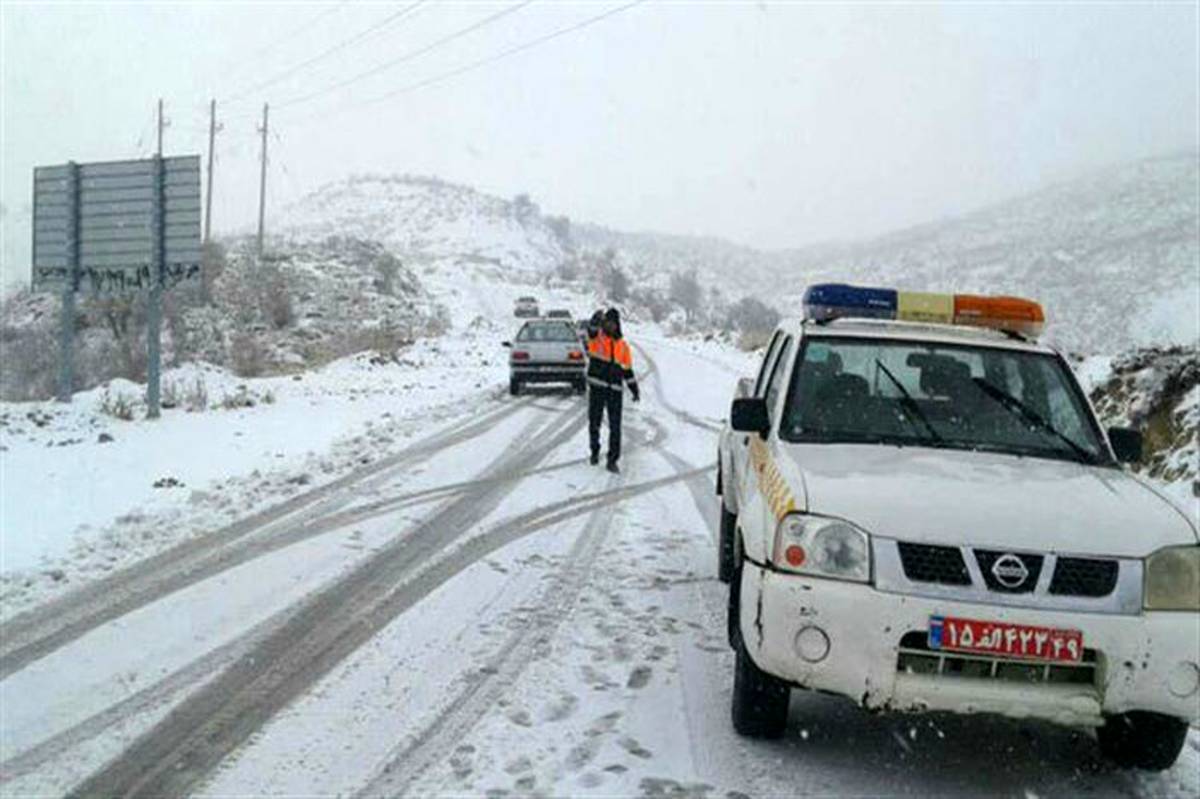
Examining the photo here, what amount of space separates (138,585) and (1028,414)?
18.4 ft

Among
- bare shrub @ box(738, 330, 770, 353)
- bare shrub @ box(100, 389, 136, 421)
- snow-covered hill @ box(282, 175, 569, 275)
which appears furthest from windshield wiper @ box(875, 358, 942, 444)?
snow-covered hill @ box(282, 175, 569, 275)

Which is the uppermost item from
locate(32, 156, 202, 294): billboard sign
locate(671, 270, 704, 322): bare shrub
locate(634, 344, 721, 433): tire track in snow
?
locate(671, 270, 704, 322): bare shrub

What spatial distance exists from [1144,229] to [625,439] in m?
76.8

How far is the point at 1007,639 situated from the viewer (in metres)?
3.98

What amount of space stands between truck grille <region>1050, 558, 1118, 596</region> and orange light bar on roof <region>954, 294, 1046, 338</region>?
2.36 m

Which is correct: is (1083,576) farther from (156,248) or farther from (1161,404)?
(156,248)

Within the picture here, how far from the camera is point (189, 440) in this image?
13.8m

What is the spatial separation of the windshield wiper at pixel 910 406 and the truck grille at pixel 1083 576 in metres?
1.24

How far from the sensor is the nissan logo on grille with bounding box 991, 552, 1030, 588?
4.04 metres

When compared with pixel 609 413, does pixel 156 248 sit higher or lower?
higher

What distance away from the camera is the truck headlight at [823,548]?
413 cm

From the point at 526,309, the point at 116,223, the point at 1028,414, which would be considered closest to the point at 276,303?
the point at 526,309

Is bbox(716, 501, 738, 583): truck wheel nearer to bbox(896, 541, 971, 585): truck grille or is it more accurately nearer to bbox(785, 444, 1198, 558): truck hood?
bbox(785, 444, 1198, 558): truck hood

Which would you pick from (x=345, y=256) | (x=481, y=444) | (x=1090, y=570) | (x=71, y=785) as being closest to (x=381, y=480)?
(x=481, y=444)
